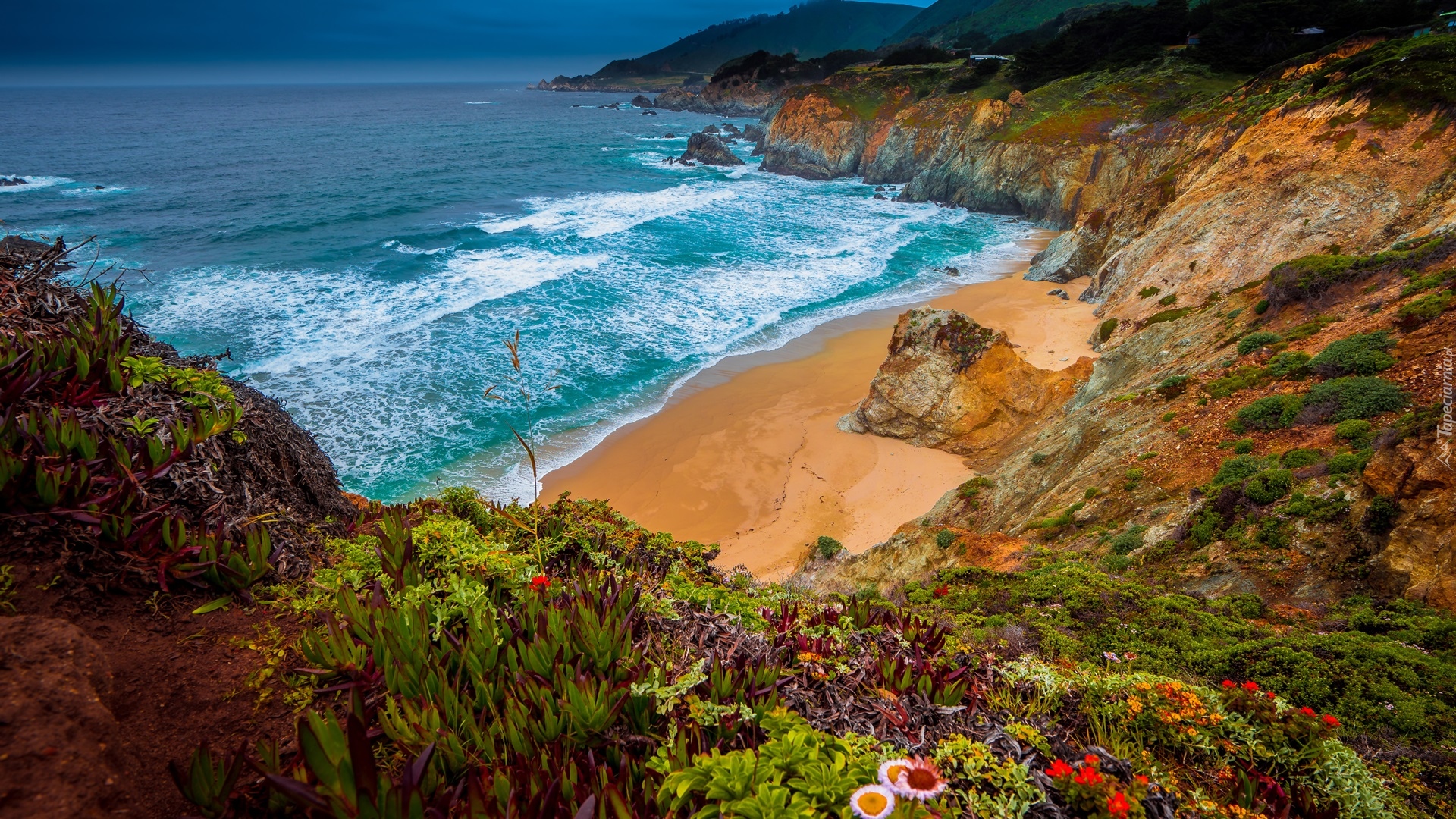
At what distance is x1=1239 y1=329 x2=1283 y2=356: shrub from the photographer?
12.7 meters

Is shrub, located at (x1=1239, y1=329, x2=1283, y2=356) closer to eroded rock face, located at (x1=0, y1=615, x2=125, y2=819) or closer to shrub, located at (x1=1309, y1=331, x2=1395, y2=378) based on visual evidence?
shrub, located at (x1=1309, y1=331, x2=1395, y2=378)

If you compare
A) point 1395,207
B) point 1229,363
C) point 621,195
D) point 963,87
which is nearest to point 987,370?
point 1229,363

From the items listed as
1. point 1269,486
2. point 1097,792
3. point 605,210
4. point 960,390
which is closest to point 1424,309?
point 1269,486

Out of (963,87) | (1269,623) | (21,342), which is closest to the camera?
(21,342)

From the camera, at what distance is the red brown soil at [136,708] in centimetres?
222

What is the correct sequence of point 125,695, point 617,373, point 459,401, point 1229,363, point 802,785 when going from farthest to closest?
point 617,373 → point 459,401 → point 1229,363 → point 125,695 → point 802,785

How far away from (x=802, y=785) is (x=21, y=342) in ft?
18.9

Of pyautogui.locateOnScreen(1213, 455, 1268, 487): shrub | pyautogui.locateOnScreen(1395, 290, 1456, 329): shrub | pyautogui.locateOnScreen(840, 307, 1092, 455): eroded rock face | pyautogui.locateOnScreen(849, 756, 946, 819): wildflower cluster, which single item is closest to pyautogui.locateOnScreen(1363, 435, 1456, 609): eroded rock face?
pyautogui.locateOnScreen(1213, 455, 1268, 487): shrub

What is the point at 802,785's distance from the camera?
252 cm

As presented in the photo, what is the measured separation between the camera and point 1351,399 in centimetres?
940

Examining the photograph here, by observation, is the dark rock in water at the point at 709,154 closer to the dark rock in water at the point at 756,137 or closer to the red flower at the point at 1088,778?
the dark rock in water at the point at 756,137

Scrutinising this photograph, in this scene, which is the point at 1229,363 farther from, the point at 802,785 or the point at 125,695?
the point at 125,695

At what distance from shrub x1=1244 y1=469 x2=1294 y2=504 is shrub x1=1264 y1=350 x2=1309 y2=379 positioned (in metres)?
3.58

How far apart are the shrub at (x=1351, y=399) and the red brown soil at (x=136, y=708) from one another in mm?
12545
